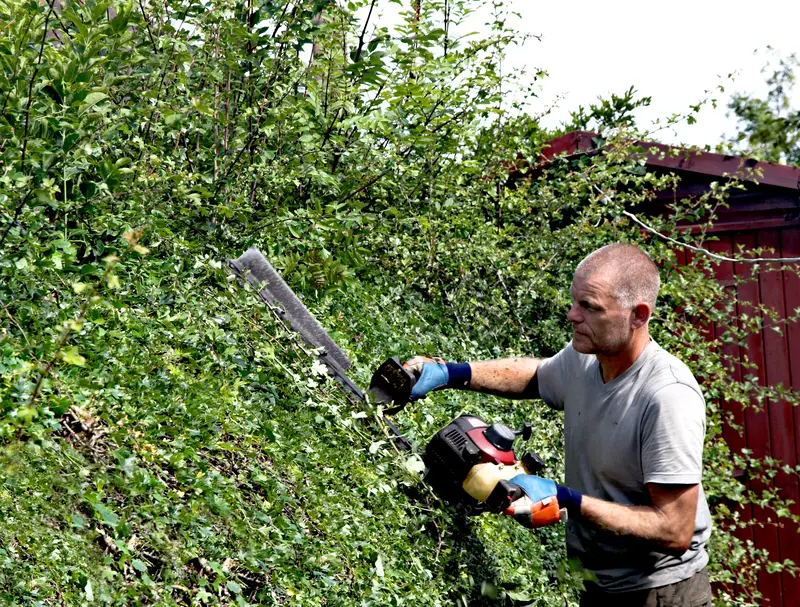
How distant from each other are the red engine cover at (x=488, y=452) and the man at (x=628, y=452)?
0.48 feet

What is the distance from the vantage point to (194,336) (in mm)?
4410

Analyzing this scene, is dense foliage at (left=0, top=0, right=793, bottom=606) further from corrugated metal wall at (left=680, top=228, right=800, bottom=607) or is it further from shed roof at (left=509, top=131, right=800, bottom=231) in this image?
shed roof at (left=509, top=131, right=800, bottom=231)

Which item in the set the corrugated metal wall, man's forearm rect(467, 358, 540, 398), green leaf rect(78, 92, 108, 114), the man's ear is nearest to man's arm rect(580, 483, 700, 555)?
the man's ear

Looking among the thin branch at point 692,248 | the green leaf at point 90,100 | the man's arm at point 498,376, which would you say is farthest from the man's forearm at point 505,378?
the thin branch at point 692,248

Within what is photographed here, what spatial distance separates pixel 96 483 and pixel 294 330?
149 centimetres

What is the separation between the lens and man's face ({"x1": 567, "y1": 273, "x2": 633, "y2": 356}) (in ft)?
12.3

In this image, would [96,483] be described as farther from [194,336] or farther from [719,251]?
[719,251]

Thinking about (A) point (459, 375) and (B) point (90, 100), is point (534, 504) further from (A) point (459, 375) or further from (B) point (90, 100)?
(B) point (90, 100)

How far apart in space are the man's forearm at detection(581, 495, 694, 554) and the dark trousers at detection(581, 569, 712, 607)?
0.28 metres

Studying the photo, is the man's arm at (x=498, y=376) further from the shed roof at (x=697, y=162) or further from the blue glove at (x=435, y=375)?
the shed roof at (x=697, y=162)

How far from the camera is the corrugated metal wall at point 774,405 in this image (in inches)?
335

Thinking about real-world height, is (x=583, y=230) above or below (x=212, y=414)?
above

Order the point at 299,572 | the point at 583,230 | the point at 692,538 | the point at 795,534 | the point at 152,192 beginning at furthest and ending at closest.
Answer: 1. the point at 795,534
2. the point at 583,230
3. the point at 152,192
4. the point at 692,538
5. the point at 299,572

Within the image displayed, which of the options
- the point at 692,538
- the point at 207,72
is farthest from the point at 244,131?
the point at 692,538
